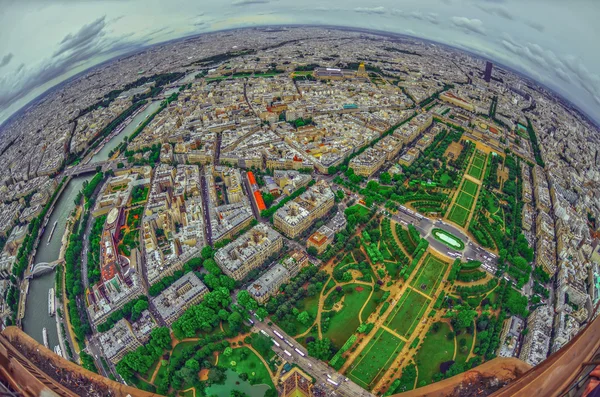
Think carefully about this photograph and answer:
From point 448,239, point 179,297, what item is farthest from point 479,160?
point 179,297

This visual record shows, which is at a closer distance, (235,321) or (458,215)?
(235,321)

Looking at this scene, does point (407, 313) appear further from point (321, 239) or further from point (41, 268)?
point (41, 268)

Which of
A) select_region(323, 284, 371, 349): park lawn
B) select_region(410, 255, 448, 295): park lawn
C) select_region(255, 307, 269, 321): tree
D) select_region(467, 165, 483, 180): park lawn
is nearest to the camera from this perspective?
select_region(323, 284, 371, 349): park lawn

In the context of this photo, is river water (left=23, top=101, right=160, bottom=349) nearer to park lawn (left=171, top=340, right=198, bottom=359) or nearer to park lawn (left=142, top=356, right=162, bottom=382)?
park lawn (left=142, top=356, right=162, bottom=382)

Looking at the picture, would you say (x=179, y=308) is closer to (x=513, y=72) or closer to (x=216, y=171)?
(x=216, y=171)

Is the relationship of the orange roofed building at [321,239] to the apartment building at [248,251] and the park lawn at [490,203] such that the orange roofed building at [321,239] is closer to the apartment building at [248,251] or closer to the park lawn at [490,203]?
the apartment building at [248,251]

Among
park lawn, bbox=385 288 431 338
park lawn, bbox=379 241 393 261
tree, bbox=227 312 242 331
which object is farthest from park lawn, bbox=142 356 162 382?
park lawn, bbox=379 241 393 261
